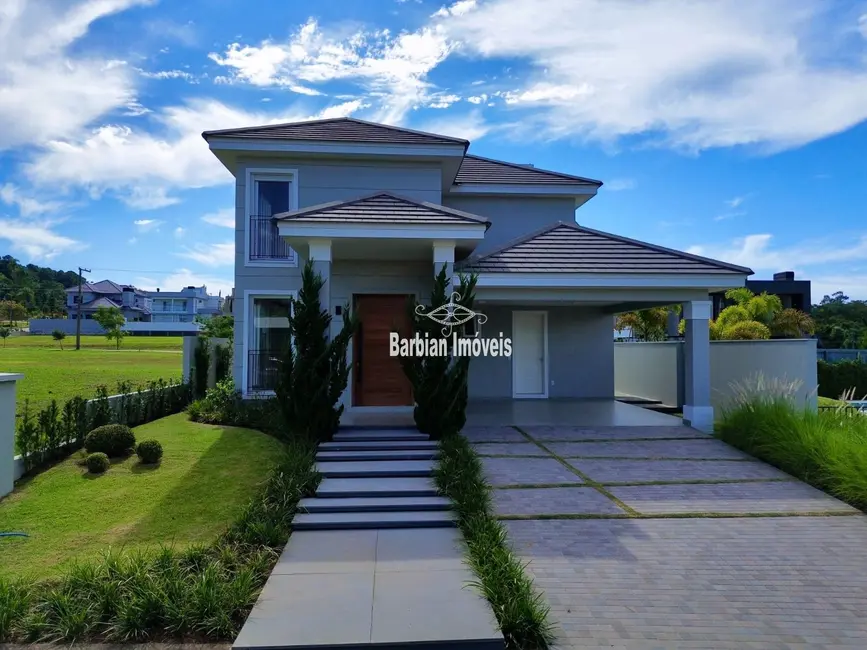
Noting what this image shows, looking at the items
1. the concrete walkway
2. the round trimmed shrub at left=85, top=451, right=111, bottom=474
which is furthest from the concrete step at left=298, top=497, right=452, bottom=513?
the round trimmed shrub at left=85, top=451, right=111, bottom=474

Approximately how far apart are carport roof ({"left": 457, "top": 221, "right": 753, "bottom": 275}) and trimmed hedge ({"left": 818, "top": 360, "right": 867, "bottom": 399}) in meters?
14.2

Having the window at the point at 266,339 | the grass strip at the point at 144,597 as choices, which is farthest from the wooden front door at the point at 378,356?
the grass strip at the point at 144,597

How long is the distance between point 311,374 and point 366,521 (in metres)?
2.71

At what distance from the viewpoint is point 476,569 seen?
4.41 metres

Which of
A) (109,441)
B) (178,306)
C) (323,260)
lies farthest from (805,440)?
(178,306)

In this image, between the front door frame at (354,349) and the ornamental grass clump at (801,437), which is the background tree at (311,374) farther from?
the ornamental grass clump at (801,437)

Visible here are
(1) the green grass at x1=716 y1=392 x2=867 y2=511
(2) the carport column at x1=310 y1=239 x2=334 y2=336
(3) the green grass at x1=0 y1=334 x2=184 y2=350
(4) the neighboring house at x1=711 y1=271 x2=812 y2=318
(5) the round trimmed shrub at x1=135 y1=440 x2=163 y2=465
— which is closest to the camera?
(1) the green grass at x1=716 y1=392 x2=867 y2=511

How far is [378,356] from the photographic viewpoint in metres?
10.3

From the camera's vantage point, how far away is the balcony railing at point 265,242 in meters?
10.5

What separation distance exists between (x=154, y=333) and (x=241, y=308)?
2978 inches

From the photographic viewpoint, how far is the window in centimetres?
1040

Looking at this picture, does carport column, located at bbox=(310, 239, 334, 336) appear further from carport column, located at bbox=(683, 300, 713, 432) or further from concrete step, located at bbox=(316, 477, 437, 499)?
carport column, located at bbox=(683, 300, 713, 432)

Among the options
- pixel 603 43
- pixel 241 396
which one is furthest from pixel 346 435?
pixel 603 43

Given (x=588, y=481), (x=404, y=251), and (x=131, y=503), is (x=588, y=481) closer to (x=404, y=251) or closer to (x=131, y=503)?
(x=404, y=251)
